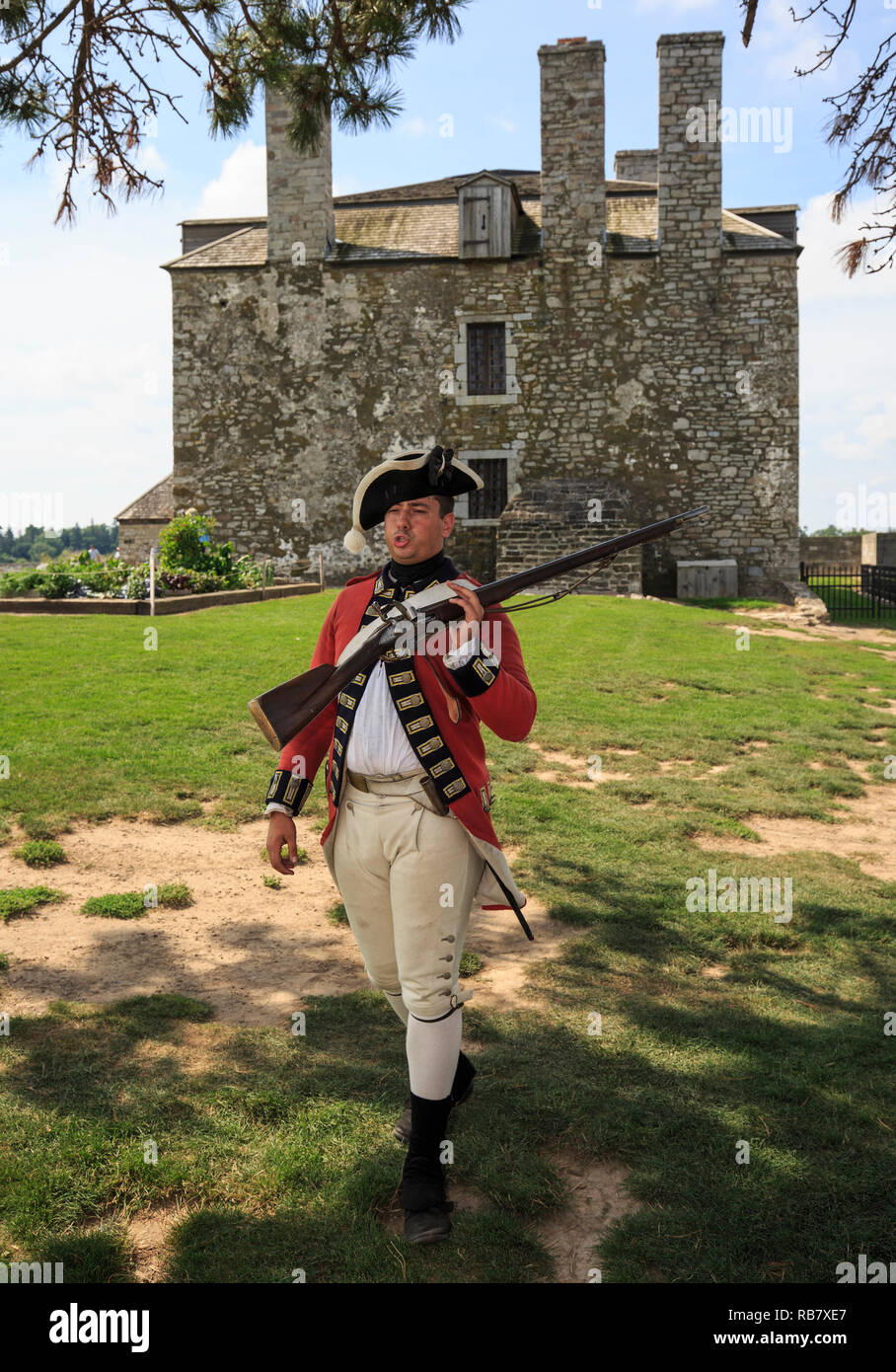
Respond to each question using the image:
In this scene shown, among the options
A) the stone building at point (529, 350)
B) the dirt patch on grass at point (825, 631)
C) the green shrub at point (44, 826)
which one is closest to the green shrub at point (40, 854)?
the green shrub at point (44, 826)

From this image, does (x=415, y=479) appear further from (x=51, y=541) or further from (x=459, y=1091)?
(x=51, y=541)

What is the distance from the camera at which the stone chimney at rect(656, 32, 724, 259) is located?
2334cm

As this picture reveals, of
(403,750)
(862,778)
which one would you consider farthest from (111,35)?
(862,778)

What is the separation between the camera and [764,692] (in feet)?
38.1

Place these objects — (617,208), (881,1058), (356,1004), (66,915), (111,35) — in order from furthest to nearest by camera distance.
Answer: (617,208), (111,35), (66,915), (356,1004), (881,1058)

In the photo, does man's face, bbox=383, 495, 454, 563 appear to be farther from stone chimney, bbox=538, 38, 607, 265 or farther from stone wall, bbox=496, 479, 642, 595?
stone chimney, bbox=538, 38, 607, 265

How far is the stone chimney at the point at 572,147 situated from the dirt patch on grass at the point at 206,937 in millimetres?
21103

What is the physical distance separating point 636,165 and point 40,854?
30.7 metres

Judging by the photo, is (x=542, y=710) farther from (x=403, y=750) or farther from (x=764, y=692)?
(x=403, y=750)

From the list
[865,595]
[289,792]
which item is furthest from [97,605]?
[865,595]

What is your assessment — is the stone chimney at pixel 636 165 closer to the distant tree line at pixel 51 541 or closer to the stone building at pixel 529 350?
the stone building at pixel 529 350

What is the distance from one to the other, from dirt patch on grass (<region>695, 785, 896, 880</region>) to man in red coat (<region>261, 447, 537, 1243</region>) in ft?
12.9

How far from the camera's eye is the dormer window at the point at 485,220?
23766 mm

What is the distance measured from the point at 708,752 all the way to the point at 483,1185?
21.0ft
